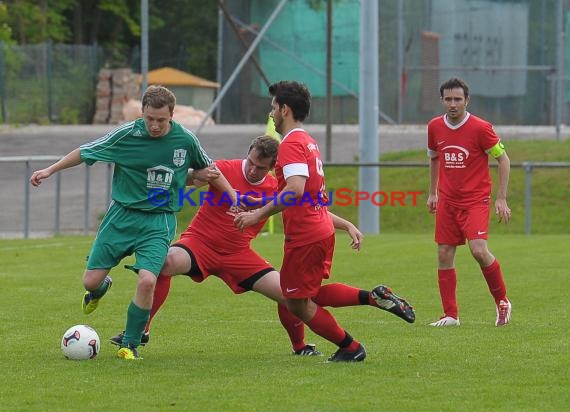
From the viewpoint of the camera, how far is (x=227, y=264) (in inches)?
348

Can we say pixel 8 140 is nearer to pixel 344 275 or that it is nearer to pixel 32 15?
pixel 32 15

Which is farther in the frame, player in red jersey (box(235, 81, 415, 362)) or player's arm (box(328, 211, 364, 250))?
player's arm (box(328, 211, 364, 250))

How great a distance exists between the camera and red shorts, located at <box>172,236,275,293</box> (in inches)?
346

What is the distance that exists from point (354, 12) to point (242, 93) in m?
3.85

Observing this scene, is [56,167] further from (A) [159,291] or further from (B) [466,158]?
(B) [466,158]

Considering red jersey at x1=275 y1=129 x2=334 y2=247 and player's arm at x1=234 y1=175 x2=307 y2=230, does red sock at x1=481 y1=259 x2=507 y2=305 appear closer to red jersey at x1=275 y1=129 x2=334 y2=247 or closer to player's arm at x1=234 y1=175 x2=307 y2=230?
red jersey at x1=275 y1=129 x2=334 y2=247

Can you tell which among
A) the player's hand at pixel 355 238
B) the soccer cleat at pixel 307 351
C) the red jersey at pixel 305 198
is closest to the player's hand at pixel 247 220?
the red jersey at pixel 305 198

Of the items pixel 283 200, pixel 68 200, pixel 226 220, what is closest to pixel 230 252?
pixel 226 220

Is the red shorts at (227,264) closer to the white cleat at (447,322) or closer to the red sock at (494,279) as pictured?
the white cleat at (447,322)

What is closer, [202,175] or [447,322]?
[202,175]

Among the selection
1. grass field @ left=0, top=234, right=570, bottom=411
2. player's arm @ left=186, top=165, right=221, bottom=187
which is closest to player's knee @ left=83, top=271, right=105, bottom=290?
grass field @ left=0, top=234, right=570, bottom=411

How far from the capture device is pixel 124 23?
5612 cm

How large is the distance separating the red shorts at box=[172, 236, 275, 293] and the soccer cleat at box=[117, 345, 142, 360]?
0.81m

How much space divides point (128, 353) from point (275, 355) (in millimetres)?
1012
